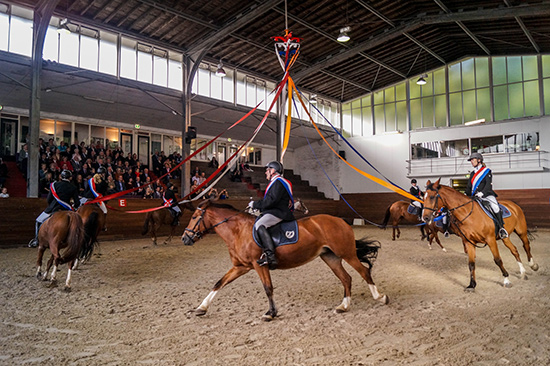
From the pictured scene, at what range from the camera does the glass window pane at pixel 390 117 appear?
24.9 metres

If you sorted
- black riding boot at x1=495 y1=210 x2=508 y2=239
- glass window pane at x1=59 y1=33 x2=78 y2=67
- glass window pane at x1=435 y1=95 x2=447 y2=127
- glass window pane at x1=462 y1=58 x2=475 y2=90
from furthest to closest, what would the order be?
glass window pane at x1=435 y1=95 x2=447 y2=127
glass window pane at x1=462 y1=58 x2=475 y2=90
glass window pane at x1=59 y1=33 x2=78 y2=67
black riding boot at x1=495 y1=210 x2=508 y2=239

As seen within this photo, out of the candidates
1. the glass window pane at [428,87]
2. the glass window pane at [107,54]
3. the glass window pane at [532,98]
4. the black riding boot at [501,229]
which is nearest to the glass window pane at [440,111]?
the glass window pane at [428,87]

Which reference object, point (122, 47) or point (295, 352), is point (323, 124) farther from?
point (295, 352)

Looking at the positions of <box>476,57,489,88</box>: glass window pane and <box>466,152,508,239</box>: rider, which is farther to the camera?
<box>476,57,489,88</box>: glass window pane

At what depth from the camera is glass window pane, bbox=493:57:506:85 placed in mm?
20828

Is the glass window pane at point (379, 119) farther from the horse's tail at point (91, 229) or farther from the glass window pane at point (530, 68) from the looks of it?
the horse's tail at point (91, 229)

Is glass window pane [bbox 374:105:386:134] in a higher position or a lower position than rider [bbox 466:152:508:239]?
higher

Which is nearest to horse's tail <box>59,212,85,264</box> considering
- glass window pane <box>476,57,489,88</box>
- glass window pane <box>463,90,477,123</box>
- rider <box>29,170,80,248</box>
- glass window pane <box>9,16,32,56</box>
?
rider <box>29,170,80,248</box>

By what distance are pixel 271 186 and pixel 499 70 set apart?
21.9 metres

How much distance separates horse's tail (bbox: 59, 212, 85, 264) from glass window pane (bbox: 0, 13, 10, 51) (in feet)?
34.6

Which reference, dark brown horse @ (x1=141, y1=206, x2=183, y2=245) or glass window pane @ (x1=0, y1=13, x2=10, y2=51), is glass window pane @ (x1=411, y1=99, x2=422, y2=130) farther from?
glass window pane @ (x1=0, y1=13, x2=10, y2=51)

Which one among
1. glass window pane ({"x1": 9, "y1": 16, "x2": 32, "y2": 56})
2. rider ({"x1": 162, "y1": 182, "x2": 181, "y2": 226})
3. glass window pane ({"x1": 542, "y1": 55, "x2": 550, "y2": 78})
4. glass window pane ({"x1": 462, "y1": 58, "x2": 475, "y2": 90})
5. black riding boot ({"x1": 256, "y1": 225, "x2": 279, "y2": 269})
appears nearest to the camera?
black riding boot ({"x1": 256, "y1": 225, "x2": 279, "y2": 269})

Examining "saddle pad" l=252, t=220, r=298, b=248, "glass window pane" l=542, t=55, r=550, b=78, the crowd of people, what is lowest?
"saddle pad" l=252, t=220, r=298, b=248

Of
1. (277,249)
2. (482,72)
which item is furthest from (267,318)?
(482,72)
